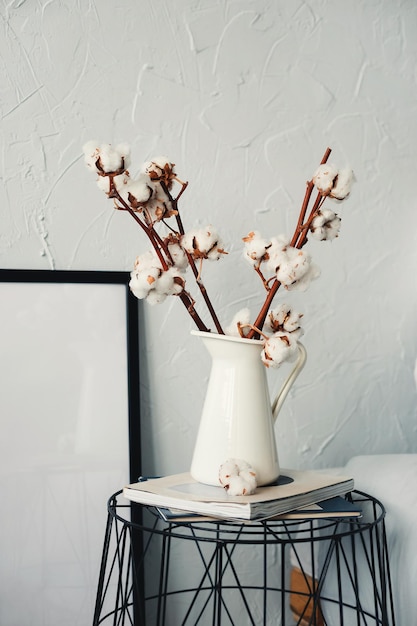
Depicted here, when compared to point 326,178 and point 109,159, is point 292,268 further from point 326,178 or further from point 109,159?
point 109,159

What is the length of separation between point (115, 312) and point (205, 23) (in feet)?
1.88

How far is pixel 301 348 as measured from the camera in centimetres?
102

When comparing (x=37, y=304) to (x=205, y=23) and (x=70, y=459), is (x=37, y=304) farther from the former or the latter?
(x=205, y=23)

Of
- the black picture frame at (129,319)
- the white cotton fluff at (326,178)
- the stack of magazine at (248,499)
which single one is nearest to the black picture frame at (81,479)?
the black picture frame at (129,319)

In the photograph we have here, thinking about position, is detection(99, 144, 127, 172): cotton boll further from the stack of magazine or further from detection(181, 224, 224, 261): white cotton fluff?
the stack of magazine

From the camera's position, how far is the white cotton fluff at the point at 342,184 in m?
0.94

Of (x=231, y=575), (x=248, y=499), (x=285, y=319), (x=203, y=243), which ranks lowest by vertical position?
(x=231, y=575)

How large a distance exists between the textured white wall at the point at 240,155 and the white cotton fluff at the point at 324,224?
0.31 m

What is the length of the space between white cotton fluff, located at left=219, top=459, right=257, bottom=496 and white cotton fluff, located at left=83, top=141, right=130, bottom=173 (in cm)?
43

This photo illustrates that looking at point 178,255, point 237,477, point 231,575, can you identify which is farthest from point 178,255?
point 231,575

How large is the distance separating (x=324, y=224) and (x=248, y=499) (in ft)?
1.32

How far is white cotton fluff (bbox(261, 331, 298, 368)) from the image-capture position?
0.90m

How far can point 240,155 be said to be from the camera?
4.18 ft

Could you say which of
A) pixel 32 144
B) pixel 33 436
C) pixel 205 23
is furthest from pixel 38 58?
pixel 33 436
